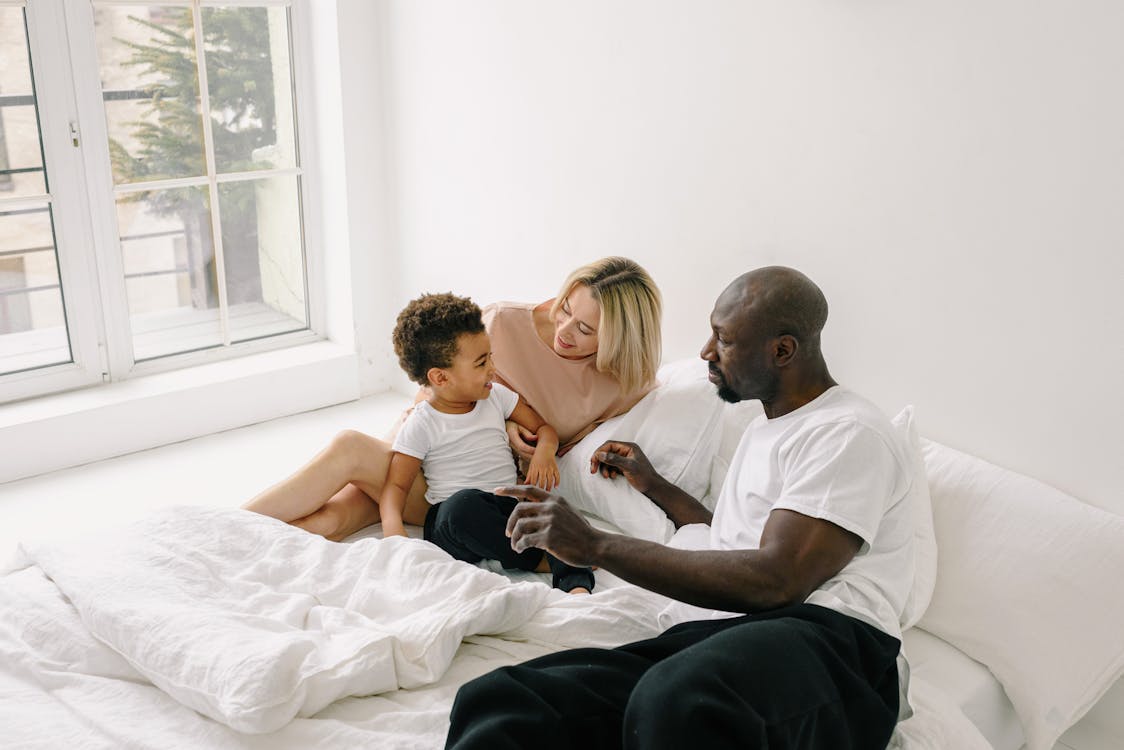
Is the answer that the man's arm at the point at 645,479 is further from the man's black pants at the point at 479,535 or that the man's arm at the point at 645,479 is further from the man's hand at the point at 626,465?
the man's black pants at the point at 479,535

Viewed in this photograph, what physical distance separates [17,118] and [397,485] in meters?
1.69

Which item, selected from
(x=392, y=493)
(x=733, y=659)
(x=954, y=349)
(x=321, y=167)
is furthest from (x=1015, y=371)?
(x=321, y=167)

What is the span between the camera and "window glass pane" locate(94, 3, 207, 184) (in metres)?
3.10

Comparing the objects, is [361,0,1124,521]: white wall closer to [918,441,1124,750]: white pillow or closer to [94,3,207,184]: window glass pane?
[918,441,1124,750]: white pillow

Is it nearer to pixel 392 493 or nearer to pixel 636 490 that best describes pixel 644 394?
pixel 636 490

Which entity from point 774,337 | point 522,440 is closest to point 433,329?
point 522,440

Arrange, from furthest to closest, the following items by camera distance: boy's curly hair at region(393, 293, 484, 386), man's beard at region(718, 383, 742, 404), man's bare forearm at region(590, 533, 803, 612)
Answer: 1. boy's curly hair at region(393, 293, 484, 386)
2. man's beard at region(718, 383, 742, 404)
3. man's bare forearm at region(590, 533, 803, 612)

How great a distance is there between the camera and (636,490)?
227 centimetres

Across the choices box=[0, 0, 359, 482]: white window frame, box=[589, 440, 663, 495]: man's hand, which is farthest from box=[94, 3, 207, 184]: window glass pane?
box=[589, 440, 663, 495]: man's hand

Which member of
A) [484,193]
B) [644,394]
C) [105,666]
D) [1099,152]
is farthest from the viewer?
[484,193]

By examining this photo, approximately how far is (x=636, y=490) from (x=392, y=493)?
0.55 meters

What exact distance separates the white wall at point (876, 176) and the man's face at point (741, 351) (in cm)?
51

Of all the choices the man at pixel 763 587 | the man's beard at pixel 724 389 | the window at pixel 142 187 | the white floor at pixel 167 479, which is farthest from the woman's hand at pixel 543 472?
the window at pixel 142 187

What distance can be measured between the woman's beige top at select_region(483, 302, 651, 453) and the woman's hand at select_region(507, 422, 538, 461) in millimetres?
66
